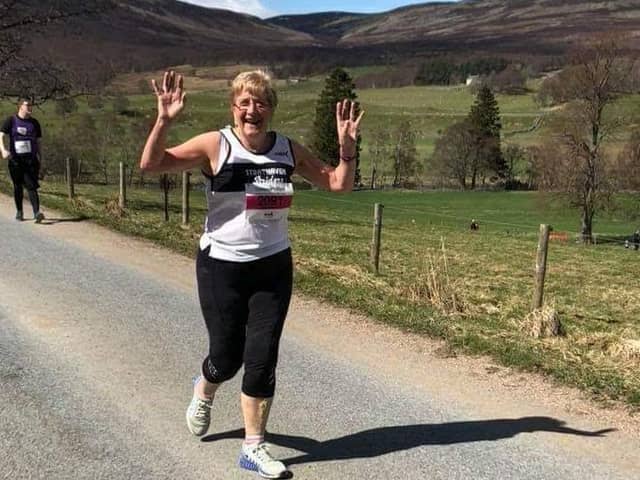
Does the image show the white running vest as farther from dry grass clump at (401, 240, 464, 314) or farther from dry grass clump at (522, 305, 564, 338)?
dry grass clump at (401, 240, 464, 314)

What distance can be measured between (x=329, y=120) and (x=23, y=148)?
261 feet

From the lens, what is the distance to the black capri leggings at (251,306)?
12.2 ft

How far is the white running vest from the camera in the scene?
12.0 feet

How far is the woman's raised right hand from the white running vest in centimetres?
27

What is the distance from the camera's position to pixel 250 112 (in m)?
3.64

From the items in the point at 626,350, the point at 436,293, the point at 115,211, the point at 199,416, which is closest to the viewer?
the point at 199,416

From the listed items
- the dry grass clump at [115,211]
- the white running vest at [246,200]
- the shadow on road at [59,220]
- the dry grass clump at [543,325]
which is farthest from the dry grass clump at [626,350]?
the dry grass clump at [115,211]

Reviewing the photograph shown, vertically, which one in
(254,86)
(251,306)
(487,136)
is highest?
(254,86)

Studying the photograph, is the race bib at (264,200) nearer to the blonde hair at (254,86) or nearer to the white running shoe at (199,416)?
the blonde hair at (254,86)

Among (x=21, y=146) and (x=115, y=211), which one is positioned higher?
(x=21, y=146)

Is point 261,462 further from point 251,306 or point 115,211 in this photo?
point 115,211

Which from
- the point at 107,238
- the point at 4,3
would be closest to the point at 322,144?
the point at 4,3

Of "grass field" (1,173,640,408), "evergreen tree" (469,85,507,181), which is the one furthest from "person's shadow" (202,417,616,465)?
"evergreen tree" (469,85,507,181)

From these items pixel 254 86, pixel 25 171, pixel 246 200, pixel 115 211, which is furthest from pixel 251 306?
pixel 115 211
